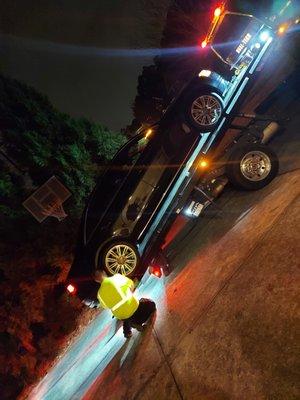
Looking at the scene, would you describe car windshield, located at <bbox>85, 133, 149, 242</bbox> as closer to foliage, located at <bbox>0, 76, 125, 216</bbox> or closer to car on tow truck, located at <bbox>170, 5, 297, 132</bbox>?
car on tow truck, located at <bbox>170, 5, 297, 132</bbox>

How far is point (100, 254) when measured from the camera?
6.07 meters

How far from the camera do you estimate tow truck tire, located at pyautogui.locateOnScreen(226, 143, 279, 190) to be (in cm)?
611

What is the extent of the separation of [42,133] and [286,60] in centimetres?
864

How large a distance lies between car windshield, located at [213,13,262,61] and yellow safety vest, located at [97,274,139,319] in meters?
4.36

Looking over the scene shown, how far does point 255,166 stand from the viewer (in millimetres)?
6215

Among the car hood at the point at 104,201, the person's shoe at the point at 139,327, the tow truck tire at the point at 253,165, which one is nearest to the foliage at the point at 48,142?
the car hood at the point at 104,201

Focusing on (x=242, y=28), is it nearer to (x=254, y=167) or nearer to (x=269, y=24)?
(x=269, y=24)

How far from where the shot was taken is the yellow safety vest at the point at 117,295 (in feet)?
17.2

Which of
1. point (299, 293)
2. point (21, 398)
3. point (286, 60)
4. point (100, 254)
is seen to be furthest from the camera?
point (21, 398)

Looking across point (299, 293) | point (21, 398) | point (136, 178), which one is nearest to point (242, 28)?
point (136, 178)

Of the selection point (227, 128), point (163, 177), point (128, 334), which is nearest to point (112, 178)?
point (163, 177)

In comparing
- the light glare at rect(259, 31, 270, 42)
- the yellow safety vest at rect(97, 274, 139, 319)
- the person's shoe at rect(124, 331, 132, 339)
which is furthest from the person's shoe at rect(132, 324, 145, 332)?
the light glare at rect(259, 31, 270, 42)

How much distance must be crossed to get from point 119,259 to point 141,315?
3.16 ft

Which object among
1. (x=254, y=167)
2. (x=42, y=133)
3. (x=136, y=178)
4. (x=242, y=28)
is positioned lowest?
(x=254, y=167)
